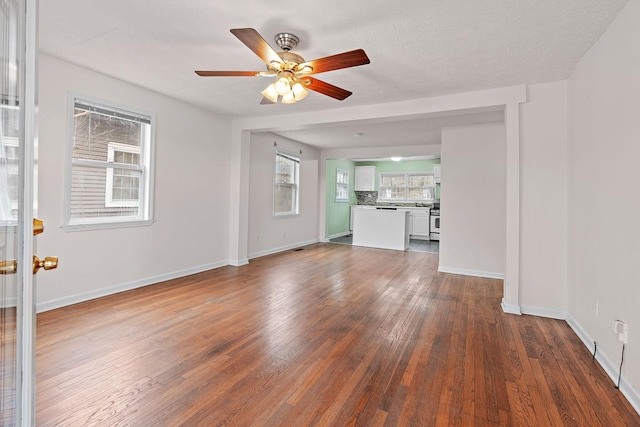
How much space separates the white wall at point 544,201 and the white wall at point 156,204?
4.04m

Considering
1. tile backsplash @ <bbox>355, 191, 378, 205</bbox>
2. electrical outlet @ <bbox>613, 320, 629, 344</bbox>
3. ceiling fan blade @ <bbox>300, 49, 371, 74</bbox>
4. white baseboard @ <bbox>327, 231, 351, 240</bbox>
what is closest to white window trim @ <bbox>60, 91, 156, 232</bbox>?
ceiling fan blade @ <bbox>300, 49, 371, 74</bbox>

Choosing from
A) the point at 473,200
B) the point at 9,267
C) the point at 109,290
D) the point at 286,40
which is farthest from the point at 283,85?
the point at 473,200

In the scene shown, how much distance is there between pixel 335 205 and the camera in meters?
8.69

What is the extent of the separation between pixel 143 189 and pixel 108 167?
49cm

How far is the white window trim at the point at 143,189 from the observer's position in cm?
306

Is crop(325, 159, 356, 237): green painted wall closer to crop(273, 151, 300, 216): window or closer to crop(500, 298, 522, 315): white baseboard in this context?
crop(273, 151, 300, 216): window

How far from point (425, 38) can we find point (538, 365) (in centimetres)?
250

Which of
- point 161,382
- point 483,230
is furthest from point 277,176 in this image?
point 161,382

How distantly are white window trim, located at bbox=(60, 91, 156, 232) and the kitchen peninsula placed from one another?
4.68 metres

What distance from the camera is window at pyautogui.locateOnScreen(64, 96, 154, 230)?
3164 millimetres

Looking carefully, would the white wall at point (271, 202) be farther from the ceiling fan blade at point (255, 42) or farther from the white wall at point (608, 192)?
the white wall at point (608, 192)

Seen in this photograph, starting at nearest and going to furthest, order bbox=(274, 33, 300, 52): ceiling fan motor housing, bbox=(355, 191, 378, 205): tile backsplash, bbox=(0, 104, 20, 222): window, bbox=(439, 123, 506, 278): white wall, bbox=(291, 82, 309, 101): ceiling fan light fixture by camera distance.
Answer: bbox=(0, 104, 20, 222): window
bbox=(274, 33, 300, 52): ceiling fan motor housing
bbox=(291, 82, 309, 101): ceiling fan light fixture
bbox=(439, 123, 506, 278): white wall
bbox=(355, 191, 378, 205): tile backsplash

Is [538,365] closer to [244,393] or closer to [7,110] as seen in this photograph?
[244,393]

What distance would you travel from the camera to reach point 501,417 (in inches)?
64.4
